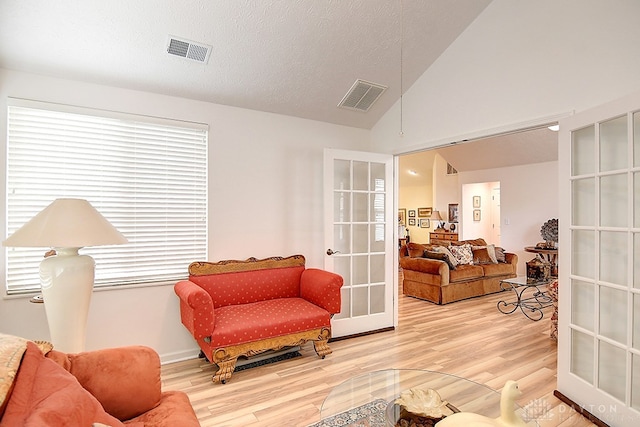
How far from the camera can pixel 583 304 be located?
7.27 feet

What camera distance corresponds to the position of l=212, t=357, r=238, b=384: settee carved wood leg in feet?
8.27

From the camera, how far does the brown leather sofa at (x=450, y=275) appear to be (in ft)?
16.1

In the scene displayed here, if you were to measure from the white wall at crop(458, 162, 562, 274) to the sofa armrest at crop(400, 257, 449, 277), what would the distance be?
10.1 feet

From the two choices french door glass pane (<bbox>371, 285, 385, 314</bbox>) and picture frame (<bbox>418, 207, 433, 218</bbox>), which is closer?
french door glass pane (<bbox>371, 285, 385, 314</bbox>)

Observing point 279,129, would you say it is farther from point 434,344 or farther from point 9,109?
point 434,344

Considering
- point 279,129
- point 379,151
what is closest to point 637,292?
point 379,151

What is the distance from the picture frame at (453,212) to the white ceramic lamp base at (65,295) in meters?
8.38

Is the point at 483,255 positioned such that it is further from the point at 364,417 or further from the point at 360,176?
the point at 364,417

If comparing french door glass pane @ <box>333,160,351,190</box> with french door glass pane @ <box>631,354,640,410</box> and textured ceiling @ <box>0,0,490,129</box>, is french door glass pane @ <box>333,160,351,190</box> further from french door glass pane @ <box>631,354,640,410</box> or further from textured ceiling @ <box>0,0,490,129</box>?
french door glass pane @ <box>631,354,640,410</box>

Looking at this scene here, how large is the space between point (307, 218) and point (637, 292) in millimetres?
2700

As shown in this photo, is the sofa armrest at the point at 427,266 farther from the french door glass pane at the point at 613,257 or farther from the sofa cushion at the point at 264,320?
the french door glass pane at the point at 613,257

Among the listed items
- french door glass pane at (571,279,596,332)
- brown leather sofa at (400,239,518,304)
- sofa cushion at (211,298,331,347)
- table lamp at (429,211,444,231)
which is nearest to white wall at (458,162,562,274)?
brown leather sofa at (400,239,518,304)

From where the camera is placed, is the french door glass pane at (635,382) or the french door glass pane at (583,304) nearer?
the french door glass pane at (635,382)

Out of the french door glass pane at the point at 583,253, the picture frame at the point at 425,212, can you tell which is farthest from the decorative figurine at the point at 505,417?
the picture frame at the point at 425,212
